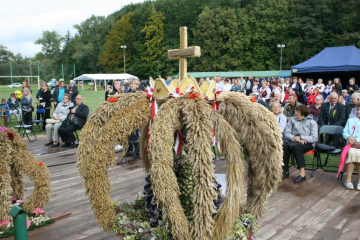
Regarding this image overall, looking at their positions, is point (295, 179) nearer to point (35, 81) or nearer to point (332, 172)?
point (332, 172)

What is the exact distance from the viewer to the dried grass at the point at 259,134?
2.91m

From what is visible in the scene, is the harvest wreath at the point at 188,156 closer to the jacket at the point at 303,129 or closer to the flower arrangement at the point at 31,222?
the flower arrangement at the point at 31,222

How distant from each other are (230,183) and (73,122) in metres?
7.90

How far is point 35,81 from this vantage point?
47.7 meters

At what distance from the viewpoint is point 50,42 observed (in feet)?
321

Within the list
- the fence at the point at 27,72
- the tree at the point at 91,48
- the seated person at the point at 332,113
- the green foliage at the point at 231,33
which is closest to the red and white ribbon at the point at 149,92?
the seated person at the point at 332,113

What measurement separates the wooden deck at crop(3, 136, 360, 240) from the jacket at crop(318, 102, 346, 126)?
2.12 meters

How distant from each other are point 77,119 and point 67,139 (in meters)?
1.07

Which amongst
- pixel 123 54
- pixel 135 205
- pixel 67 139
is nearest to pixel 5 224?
pixel 135 205

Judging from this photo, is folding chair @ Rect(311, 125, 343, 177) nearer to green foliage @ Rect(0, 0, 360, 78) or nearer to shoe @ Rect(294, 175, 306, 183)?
shoe @ Rect(294, 175, 306, 183)

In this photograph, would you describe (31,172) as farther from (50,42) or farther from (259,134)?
(50,42)

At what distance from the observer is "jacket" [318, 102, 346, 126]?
853 centimetres

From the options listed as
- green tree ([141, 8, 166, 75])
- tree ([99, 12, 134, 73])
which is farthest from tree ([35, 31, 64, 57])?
green tree ([141, 8, 166, 75])

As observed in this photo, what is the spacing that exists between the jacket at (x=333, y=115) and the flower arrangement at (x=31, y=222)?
22.9 feet
